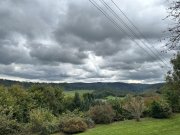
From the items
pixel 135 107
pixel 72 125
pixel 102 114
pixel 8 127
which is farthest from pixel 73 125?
pixel 135 107

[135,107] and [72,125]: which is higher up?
[135,107]

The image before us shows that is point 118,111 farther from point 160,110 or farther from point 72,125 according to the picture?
point 72,125

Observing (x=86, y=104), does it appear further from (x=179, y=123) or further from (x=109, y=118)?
(x=179, y=123)

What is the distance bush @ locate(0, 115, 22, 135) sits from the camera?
34.6 m

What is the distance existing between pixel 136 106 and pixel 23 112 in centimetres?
2602

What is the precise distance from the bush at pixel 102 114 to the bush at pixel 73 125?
378 cm

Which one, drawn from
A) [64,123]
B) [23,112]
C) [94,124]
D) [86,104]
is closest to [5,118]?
[64,123]

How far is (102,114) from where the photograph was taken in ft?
140

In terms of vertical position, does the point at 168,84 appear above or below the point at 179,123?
above

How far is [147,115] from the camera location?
148ft

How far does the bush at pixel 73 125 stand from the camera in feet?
123

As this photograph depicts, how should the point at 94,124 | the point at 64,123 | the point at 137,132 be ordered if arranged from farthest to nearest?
the point at 94,124, the point at 64,123, the point at 137,132

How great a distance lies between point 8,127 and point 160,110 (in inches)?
747

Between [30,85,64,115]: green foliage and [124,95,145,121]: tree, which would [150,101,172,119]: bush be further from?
[30,85,64,115]: green foliage
